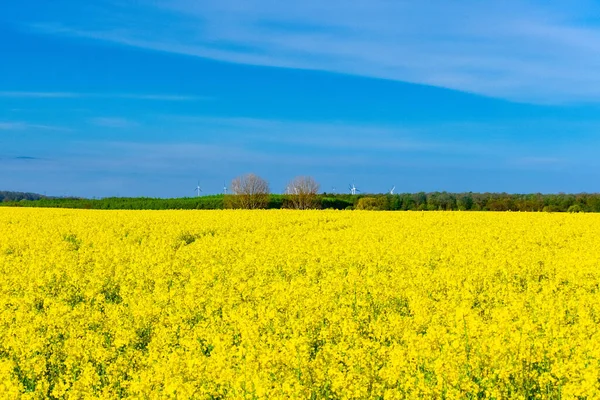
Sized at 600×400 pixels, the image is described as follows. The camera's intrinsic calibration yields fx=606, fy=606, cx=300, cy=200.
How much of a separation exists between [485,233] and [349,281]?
1291 cm

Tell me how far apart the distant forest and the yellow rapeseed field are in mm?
38457

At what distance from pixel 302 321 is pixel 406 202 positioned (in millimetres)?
59567

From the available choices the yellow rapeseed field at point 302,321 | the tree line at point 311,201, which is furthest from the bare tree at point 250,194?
the yellow rapeseed field at point 302,321

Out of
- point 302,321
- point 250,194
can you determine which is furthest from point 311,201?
point 302,321

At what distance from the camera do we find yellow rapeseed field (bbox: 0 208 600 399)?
6.66m

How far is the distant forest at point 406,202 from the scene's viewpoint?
57366 millimetres

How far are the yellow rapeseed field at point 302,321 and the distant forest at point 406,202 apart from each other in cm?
3846

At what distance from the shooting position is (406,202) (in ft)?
222

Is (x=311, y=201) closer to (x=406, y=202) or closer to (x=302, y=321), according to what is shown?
(x=406, y=202)

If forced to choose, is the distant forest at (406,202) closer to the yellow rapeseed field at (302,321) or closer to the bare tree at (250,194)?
the bare tree at (250,194)

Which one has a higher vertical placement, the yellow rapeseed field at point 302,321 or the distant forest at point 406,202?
the distant forest at point 406,202

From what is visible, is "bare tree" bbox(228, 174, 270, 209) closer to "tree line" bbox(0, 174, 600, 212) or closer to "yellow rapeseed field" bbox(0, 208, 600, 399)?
"tree line" bbox(0, 174, 600, 212)

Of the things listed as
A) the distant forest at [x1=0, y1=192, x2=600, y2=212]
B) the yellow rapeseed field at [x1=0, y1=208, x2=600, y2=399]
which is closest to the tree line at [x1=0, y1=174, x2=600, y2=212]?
the distant forest at [x1=0, y1=192, x2=600, y2=212]

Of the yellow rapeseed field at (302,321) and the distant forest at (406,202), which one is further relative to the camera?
the distant forest at (406,202)
